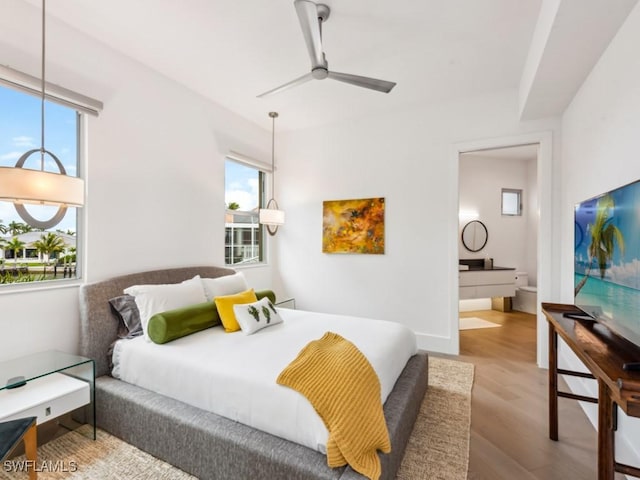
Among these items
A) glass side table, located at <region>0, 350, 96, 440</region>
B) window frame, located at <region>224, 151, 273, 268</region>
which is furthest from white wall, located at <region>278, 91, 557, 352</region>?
glass side table, located at <region>0, 350, 96, 440</region>

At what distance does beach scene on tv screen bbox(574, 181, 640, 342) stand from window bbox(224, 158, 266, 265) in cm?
336

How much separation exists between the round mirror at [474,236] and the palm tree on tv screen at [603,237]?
3950 mm

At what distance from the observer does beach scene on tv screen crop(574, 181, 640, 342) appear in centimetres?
129

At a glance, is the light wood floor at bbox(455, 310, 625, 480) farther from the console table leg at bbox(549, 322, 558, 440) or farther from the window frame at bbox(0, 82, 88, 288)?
the window frame at bbox(0, 82, 88, 288)

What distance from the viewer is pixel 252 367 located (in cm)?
168

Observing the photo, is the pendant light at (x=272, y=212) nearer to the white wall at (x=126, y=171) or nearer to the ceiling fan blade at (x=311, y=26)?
the white wall at (x=126, y=171)

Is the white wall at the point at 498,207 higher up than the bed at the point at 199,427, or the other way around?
the white wall at the point at 498,207

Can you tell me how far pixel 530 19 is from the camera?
2143 mm

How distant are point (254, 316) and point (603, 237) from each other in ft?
7.37

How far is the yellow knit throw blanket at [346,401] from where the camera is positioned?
1.27m

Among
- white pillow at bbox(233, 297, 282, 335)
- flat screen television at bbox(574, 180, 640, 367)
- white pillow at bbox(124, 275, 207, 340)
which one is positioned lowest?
white pillow at bbox(233, 297, 282, 335)

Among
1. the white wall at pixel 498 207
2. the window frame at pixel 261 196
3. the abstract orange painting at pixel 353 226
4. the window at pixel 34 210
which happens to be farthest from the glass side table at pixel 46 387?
the white wall at pixel 498 207

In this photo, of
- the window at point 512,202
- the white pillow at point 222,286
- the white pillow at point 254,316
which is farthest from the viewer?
the window at point 512,202

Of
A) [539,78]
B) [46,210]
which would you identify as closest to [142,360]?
[46,210]
